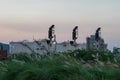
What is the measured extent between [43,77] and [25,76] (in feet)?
1.63

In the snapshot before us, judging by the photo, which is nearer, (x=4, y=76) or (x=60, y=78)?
(x=60, y=78)

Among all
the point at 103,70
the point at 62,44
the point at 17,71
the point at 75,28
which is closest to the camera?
the point at 103,70

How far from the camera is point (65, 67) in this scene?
1028 centimetres

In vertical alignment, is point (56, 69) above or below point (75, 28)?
below

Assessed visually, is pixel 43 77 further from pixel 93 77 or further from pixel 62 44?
pixel 62 44

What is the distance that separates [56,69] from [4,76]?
78.1 inches

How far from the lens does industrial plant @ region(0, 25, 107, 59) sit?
85.3 ft

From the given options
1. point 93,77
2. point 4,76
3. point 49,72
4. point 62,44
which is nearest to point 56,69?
point 49,72

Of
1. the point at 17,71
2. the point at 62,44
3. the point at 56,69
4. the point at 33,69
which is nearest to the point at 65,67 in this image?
the point at 56,69

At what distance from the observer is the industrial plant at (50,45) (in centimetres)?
2600

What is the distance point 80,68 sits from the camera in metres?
10.4

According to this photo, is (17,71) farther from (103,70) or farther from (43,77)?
(103,70)

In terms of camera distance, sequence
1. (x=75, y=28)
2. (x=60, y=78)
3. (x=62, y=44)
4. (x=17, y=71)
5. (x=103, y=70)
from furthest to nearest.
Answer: (x=62, y=44) < (x=75, y=28) < (x=17, y=71) < (x=103, y=70) < (x=60, y=78)

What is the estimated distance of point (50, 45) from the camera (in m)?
26.1
